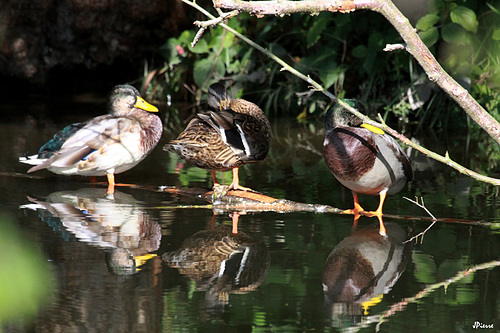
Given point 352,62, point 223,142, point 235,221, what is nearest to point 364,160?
point 235,221

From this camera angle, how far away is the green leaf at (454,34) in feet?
20.0

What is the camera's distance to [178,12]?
8.57 m

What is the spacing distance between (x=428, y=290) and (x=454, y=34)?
12.6ft

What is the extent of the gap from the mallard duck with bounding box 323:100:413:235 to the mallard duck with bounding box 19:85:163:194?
129cm

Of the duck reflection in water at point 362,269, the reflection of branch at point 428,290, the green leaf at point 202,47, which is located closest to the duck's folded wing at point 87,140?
the duck reflection in water at point 362,269

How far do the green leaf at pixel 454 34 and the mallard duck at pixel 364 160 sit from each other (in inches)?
92.7

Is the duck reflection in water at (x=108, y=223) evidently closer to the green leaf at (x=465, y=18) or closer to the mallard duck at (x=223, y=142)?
the mallard duck at (x=223, y=142)

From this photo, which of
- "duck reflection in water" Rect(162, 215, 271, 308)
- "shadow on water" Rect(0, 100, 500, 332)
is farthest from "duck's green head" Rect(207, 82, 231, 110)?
"duck reflection in water" Rect(162, 215, 271, 308)

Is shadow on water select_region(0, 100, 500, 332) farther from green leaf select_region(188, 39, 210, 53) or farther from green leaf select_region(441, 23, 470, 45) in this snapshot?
green leaf select_region(188, 39, 210, 53)

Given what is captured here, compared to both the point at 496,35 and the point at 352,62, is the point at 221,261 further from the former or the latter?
the point at 352,62

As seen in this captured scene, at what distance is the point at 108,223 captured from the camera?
12.1ft

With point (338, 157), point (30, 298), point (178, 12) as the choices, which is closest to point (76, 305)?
point (30, 298)

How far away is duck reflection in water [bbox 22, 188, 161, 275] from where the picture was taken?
3.18 meters

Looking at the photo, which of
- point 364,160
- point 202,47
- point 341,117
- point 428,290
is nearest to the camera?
point 428,290
